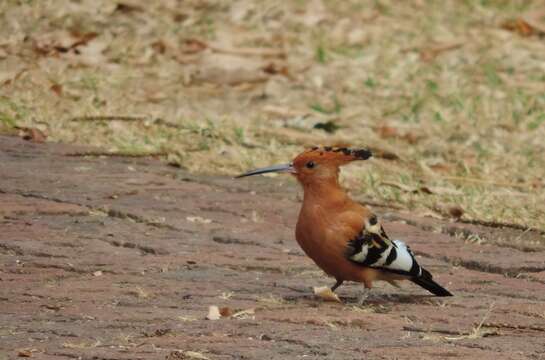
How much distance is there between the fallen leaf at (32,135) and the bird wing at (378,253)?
328 cm

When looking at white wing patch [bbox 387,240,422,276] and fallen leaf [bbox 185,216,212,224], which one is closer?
white wing patch [bbox 387,240,422,276]

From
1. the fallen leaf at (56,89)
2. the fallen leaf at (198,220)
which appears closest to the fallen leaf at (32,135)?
the fallen leaf at (56,89)

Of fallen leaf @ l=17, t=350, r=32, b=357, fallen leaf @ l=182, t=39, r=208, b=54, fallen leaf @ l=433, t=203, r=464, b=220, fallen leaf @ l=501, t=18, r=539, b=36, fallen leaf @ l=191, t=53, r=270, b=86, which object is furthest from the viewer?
fallen leaf @ l=501, t=18, r=539, b=36

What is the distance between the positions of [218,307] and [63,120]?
363cm

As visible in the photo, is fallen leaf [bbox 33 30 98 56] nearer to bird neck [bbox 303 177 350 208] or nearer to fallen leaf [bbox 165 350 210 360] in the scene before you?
bird neck [bbox 303 177 350 208]

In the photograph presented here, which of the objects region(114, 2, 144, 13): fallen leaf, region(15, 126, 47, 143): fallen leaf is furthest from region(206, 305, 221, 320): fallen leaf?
region(114, 2, 144, 13): fallen leaf

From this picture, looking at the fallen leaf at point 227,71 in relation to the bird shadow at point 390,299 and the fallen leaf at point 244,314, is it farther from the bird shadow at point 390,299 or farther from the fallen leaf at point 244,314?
the fallen leaf at point 244,314

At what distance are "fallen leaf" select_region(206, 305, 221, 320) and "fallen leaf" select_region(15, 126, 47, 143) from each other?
10.9ft

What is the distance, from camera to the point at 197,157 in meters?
7.46

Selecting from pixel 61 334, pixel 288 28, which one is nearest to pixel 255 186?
pixel 61 334

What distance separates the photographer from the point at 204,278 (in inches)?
202

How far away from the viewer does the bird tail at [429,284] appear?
483 cm

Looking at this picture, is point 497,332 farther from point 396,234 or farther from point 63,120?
point 63,120

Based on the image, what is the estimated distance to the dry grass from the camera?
7.57 meters
